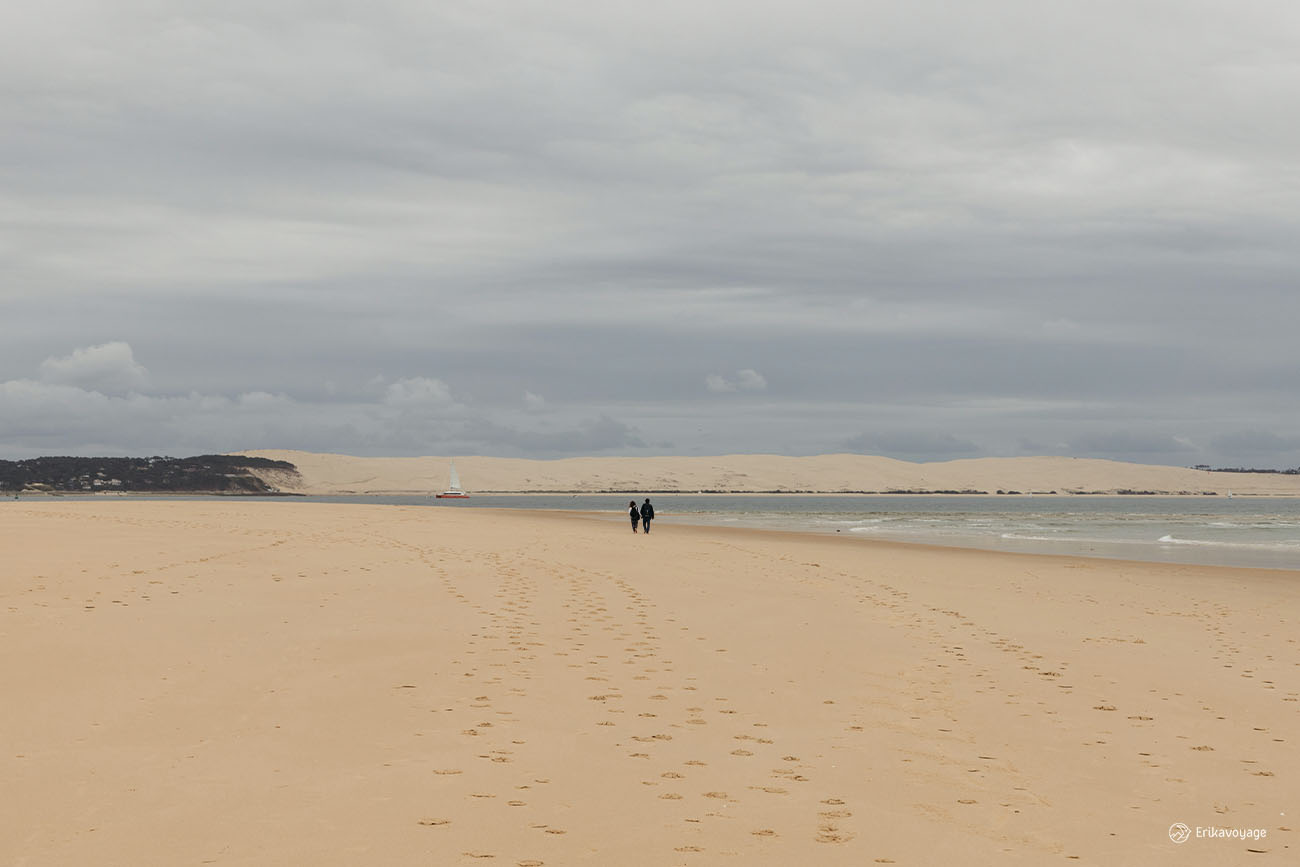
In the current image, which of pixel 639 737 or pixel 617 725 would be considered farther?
pixel 617 725

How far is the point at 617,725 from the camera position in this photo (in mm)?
10375

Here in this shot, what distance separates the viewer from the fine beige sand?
7.21 meters

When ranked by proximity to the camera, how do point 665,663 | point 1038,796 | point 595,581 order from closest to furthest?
point 1038,796 < point 665,663 < point 595,581

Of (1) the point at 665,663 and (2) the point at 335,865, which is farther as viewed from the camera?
(1) the point at 665,663

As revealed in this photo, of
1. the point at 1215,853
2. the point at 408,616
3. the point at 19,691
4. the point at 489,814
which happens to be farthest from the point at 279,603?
the point at 1215,853

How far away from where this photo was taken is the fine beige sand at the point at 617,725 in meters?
7.21

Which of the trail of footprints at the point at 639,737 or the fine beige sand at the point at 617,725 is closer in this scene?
the fine beige sand at the point at 617,725

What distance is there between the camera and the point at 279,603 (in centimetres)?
1822

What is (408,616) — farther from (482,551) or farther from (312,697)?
(482,551)

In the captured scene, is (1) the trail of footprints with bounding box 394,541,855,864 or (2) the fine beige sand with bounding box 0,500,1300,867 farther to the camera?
(1) the trail of footprints with bounding box 394,541,855,864

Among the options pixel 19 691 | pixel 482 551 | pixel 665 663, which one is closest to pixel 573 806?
pixel 665 663

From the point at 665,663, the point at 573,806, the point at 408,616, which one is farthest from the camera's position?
the point at 408,616

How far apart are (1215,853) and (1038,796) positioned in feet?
4.65

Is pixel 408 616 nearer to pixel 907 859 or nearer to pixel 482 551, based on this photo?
pixel 907 859
